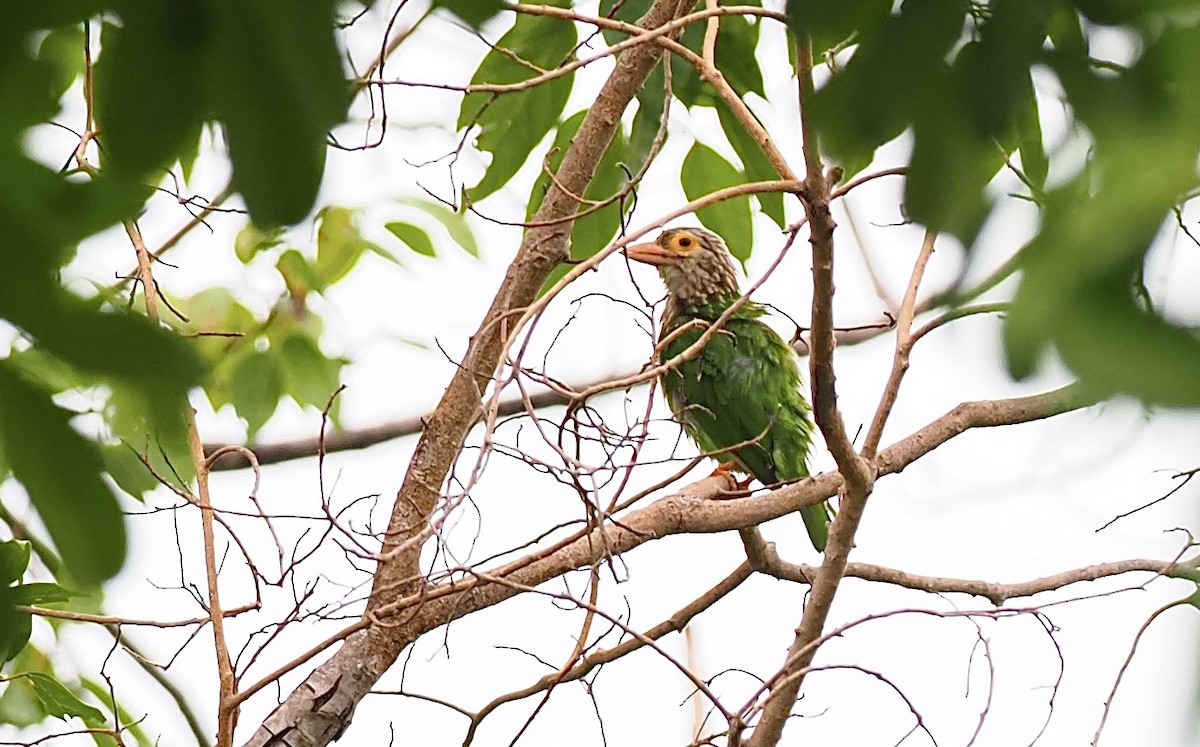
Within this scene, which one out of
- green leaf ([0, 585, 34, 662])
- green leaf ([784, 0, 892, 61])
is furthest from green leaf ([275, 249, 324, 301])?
green leaf ([784, 0, 892, 61])

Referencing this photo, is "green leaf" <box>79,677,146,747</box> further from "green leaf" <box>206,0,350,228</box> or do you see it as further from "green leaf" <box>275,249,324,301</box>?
"green leaf" <box>206,0,350,228</box>

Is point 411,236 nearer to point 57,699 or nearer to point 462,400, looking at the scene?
point 462,400

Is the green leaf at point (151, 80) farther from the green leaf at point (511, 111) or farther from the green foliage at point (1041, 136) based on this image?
the green leaf at point (511, 111)

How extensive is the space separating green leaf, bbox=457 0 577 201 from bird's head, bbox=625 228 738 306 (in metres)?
1.01

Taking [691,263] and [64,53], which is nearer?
[64,53]

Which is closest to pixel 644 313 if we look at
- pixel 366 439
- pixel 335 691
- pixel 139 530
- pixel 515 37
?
pixel 515 37

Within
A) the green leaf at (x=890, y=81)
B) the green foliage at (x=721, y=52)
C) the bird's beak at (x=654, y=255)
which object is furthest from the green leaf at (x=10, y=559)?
the bird's beak at (x=654, y=255)

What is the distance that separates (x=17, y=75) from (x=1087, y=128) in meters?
0.27

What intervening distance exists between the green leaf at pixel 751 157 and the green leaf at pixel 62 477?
3.75 feet

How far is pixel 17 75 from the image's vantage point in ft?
1.11

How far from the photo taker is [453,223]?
191 centimetres

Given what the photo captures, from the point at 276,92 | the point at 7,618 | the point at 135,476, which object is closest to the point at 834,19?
the point at 276,92

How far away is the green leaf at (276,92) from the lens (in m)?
0.33

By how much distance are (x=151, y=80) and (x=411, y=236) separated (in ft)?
5.39
